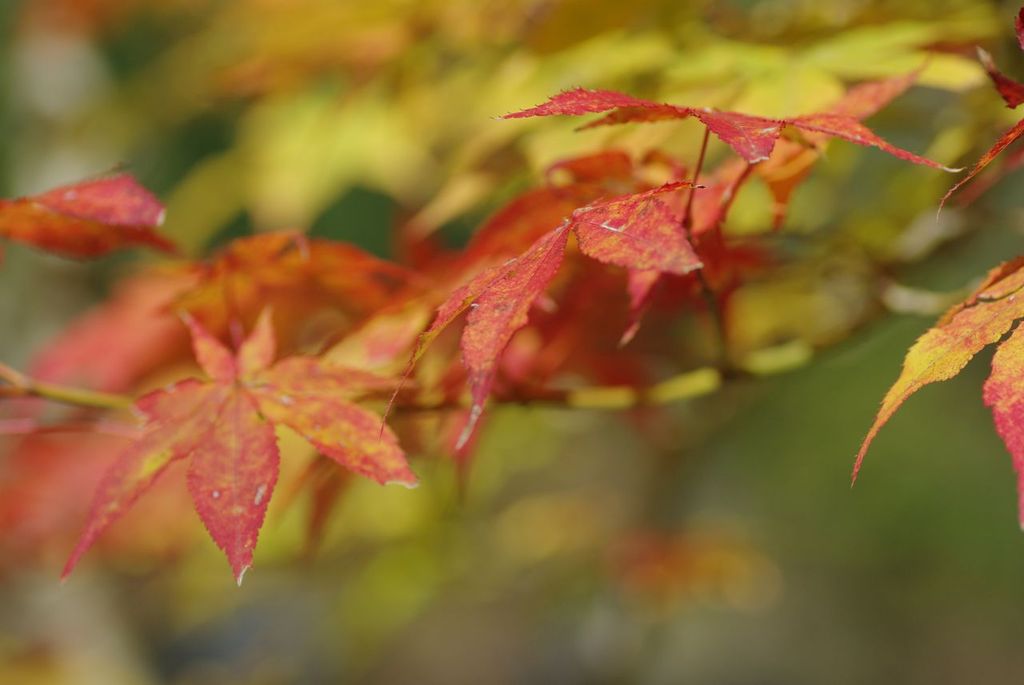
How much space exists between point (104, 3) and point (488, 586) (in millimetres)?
1261

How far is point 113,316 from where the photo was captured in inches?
36.4

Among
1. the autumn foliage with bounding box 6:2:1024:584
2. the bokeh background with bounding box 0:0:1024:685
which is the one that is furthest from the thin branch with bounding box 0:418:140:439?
the bokeh background with bounding box 0:0:1024:685

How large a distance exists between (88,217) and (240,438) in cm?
13

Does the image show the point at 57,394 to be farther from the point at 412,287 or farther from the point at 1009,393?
the point at 1009,393

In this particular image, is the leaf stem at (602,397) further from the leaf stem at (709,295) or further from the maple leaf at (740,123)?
the maple leaf at (740,123)

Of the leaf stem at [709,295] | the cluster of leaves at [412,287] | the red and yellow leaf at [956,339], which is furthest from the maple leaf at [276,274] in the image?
the red and yellow leaf at [956,339]

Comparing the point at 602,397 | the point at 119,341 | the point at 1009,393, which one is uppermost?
the point at 1009,393

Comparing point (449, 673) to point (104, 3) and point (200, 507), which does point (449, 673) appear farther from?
point (200, 507)

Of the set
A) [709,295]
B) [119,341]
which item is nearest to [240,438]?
[709,295]

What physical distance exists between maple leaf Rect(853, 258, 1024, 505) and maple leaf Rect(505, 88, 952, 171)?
0.05m

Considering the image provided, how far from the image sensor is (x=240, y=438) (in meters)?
0.44

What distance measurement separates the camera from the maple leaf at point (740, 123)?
37 cm

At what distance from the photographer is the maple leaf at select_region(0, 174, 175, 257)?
0.46 metres

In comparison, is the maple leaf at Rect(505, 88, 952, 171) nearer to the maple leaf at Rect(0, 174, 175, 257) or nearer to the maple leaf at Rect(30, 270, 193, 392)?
the maple leaf at Rect(0, 174, 175, 257)
